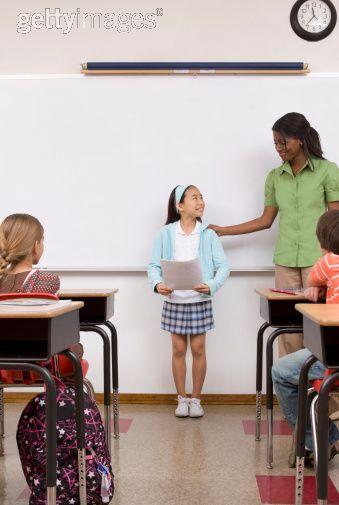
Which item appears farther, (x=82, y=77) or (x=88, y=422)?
(x=82, y=77)

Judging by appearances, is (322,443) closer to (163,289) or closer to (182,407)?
(163,289)

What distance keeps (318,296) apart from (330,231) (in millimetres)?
278

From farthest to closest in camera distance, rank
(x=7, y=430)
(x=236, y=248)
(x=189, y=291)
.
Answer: (x=236, y=248) < (x=189, y=291) < (x=7, y=430)

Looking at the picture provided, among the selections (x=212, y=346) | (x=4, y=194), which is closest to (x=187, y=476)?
(x=212, y=346)

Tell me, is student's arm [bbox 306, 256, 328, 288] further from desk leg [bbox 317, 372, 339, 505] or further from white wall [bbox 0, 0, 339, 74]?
white wall [bbox 0, 0, 339, 74]

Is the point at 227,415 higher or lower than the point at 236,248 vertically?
lower

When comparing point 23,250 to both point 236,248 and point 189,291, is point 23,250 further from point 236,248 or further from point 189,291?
point 236,248

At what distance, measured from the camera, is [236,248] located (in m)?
4.30

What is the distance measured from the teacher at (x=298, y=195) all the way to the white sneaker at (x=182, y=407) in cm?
Answer: 67

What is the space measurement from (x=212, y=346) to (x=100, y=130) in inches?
60.6

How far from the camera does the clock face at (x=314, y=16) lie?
4246 millimetres

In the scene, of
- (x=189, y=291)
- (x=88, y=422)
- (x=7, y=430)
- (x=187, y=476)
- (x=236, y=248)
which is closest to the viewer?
(x=88, y=422)

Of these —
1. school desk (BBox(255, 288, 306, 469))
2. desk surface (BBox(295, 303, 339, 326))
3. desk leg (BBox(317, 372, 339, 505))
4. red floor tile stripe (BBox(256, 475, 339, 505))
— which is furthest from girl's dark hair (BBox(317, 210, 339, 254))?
red floor tile stripe (BBox(256, 475, 339, 505))

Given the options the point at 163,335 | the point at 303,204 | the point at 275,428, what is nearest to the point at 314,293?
the point at 275,428
